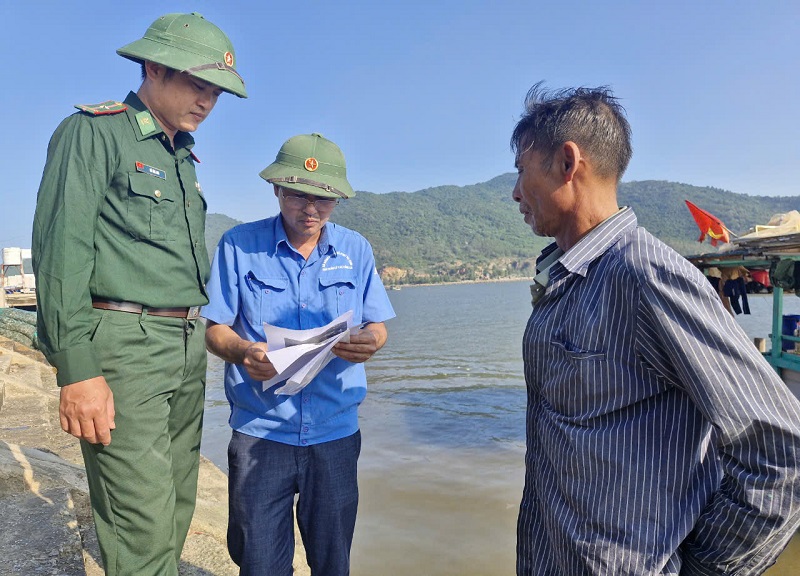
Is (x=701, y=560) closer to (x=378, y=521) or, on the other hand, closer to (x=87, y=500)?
(x=87, y=500)

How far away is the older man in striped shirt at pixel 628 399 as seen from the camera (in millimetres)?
1164

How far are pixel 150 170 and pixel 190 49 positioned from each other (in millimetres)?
482

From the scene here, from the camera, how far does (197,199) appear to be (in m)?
2.41

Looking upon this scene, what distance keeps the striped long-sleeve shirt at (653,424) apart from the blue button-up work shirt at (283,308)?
1187 millimetres

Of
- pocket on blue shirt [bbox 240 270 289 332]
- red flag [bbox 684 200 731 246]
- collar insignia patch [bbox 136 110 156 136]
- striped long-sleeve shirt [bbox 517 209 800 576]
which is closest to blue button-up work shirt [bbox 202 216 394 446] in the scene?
pocket on blue shirt [bbox 240 270 289 332]

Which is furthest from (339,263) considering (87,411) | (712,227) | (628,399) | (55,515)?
(712,227)

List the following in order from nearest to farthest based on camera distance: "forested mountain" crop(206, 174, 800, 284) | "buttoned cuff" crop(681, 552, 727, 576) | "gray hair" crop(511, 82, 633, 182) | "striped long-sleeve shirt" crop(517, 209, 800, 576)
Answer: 1. "striped long-sleeve shirt" crop(517, 209, 800, 576)
2. "buttoned cuff" crop(681, 552, 727, 576)
3. "gray hair" crop(511, 82, 633, 182)
4. "forested mountain" crop(206, 174, 800, 284)

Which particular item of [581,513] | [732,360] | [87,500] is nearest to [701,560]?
[581,513]

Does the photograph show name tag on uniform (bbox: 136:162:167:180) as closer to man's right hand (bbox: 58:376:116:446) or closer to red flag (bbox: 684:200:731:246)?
man's right hand (bbox: 58:376:116:446)

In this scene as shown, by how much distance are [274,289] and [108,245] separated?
721 millimetres

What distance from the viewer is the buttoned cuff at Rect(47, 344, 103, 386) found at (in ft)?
5.83

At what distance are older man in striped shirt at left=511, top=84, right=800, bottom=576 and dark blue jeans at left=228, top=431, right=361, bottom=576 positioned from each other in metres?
1.07

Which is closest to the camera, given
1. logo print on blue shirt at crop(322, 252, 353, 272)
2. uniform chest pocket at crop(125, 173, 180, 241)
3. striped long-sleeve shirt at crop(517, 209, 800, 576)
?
striped long-sleeve shirt at crop(517, 209, 800, 576)

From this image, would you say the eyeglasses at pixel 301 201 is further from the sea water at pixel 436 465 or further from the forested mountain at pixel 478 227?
the forested mountain at pixel 478 227
